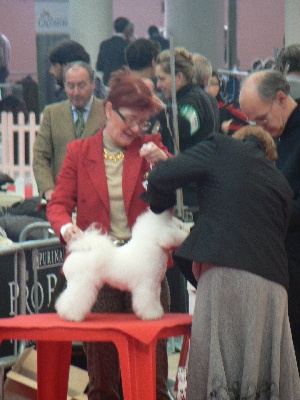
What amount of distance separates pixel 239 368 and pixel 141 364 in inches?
13.7

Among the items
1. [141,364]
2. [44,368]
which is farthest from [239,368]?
[44,368]

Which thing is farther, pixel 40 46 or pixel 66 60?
pixel 40 46

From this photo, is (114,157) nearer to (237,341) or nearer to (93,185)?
(93,185)

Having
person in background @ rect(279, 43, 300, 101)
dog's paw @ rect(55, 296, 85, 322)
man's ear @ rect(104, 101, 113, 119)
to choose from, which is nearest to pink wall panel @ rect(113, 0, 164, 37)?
person in background @ rect(279, 43, 300, 101)

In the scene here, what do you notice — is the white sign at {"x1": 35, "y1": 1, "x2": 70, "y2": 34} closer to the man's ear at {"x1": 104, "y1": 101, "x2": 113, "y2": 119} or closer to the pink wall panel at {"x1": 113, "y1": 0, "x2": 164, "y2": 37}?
the pink wall panel at {"x1": 113, "y1": 0, "x2": 164, "y2": 37}

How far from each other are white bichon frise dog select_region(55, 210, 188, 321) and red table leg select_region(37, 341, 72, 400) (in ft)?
1.05

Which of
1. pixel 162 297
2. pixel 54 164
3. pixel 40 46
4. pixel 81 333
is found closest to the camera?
pixel 81 333

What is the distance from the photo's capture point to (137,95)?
3389mm

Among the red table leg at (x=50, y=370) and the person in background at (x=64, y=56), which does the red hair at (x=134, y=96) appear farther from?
the person in background at (x=64, y=56)

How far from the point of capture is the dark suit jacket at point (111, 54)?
31.9ft

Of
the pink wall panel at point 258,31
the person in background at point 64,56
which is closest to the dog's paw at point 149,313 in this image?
the person in background at point 64,56

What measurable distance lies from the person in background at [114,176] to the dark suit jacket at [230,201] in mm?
274

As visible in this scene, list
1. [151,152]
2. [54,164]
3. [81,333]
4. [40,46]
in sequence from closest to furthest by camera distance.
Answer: [81,333]
[151,152]
[54,164]
[40,46]

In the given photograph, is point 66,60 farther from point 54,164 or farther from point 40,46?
point 40,46
